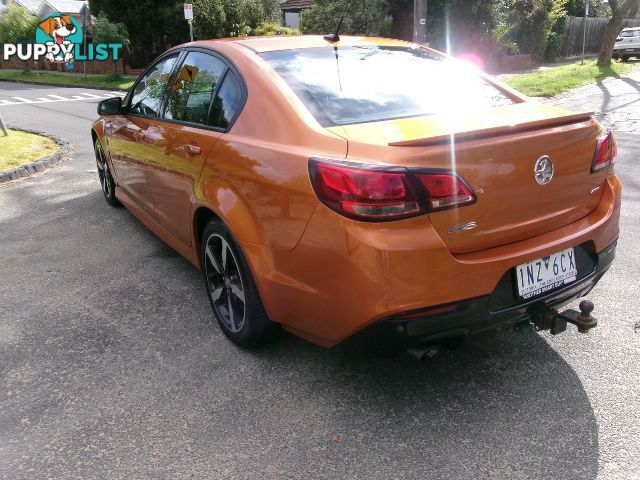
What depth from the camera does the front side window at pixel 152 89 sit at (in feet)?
13.6

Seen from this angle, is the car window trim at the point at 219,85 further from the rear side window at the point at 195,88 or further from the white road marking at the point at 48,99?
the white road marking at the point at 48,99

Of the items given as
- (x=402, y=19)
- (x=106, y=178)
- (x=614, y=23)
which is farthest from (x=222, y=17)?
(x=106, y=178)

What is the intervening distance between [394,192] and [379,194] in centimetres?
6

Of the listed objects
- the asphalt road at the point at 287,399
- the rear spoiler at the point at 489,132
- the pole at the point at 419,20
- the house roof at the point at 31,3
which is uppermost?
the house roof at the point at 31,3

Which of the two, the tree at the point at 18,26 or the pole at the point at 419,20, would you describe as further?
the tree at the point at 18,26

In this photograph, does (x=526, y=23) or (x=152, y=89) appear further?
(x=526, y=23)

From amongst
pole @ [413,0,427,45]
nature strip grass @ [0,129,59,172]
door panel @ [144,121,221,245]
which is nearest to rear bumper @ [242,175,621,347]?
door panel @ [144,121,221,245]

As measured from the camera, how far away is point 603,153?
286 centimetres

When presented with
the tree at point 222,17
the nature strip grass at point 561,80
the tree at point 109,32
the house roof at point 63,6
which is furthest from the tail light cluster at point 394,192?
the house roof at point 63,6

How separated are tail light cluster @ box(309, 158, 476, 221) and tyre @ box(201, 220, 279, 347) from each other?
868 millimetres

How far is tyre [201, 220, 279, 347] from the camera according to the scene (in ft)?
9.80

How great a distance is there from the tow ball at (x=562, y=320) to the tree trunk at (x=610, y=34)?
21211mm

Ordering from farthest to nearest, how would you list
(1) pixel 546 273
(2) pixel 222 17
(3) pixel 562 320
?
(2) pixel 222 17
(3) pixel 562 320
(1) pixel 546 273

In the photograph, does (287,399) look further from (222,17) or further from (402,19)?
(222,17)
